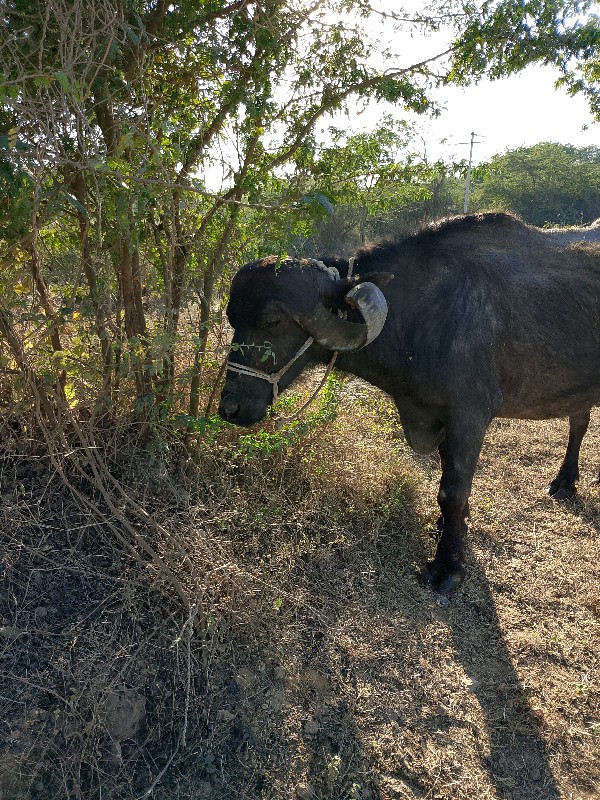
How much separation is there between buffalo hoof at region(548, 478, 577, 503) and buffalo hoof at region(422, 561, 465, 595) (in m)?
1.89

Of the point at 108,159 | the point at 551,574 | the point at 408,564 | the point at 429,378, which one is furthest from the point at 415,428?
the point at 108,159

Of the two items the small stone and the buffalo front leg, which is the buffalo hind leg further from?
the small stone

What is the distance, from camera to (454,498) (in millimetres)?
4145

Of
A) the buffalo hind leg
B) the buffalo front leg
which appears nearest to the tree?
the buffalo front leg

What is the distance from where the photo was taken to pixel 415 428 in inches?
175

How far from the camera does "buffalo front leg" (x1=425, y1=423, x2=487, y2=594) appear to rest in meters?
4.13

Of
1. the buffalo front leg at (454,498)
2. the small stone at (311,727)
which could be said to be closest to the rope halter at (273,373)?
the buffalo front leg at (454,498)

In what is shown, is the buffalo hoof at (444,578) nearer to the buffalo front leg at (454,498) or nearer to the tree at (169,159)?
the buffalo front leg at (454,498)

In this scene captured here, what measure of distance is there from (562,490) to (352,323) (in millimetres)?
3059

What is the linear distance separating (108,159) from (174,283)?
4.47 ft

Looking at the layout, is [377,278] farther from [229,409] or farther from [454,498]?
[454,498]

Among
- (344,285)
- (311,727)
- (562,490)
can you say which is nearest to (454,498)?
(344,285)

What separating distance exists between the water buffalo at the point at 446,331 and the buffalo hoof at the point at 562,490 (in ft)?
3.31

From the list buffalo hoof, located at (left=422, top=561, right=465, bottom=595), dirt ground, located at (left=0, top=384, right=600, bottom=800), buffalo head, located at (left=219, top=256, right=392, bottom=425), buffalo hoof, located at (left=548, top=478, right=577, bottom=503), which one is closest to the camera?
dirt ground, located at (left=0, top=384, right=600, bottom=800)
